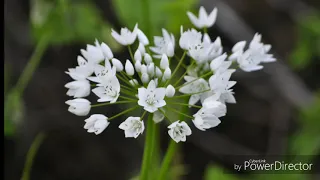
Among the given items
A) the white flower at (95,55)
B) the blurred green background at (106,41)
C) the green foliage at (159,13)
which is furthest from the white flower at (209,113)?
the green foliage at (159,13)

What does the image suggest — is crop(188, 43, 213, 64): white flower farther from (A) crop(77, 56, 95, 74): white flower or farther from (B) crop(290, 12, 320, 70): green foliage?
(B) crop(290, 12, 320, 70): green foliage

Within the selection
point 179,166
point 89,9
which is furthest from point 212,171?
point 89,9

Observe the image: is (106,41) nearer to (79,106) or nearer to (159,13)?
(159,13)

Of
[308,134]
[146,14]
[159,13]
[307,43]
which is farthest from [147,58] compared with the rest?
[307,43]

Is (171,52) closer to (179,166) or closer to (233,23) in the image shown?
(179,166)

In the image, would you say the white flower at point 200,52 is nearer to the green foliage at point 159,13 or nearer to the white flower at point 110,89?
the white flower at point 110,89

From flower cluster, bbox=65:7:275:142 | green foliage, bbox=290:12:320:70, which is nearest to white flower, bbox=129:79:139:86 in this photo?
flower cluster, bbox=65:7:275:142
